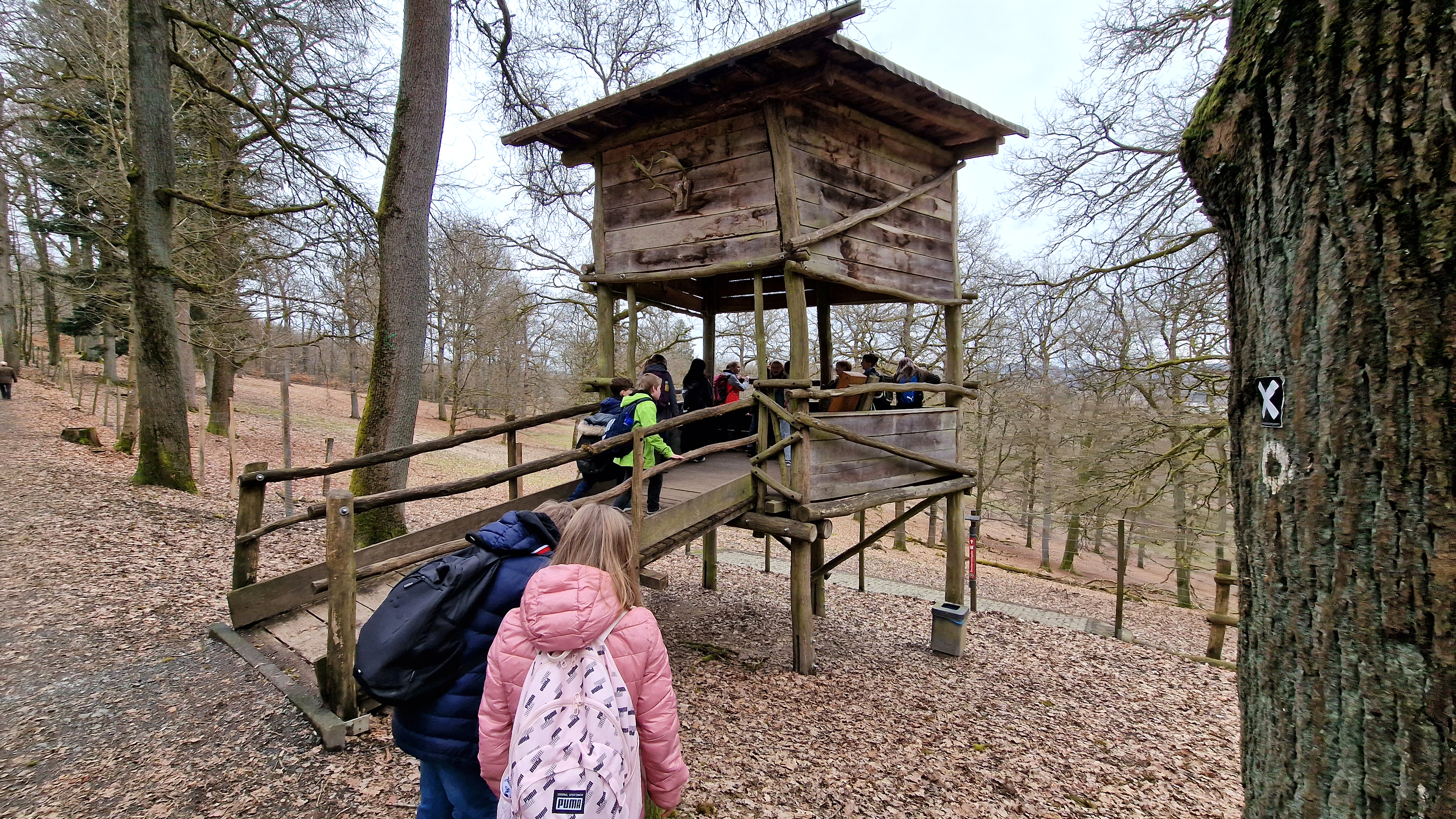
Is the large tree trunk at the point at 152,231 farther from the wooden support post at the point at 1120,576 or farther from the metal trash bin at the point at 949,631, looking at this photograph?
the wooden support post at the point at 1120,576

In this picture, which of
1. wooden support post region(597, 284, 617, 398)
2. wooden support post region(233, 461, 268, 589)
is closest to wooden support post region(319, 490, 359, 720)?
wooden support post region(233, 461, 268, 589)

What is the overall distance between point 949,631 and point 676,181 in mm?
6186

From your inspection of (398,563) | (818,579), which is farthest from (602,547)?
(818,579)

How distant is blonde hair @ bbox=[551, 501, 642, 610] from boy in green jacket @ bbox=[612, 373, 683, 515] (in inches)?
115

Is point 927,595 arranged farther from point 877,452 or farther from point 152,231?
point 152,231

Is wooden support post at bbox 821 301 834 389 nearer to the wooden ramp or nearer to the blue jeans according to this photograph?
the wooden ramp

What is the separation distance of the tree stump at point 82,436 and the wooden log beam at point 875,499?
13.4m

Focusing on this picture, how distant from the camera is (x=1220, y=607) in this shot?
373 inches

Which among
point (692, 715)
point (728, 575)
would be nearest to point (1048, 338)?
point (728, 575)

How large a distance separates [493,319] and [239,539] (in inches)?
821

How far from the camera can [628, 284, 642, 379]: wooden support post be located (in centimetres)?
691

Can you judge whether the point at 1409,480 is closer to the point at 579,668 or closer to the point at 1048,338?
the point at 579,668

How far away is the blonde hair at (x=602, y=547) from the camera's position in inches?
81.4

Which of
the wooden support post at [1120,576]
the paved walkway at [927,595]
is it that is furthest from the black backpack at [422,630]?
the paved walkway at [927,595]
